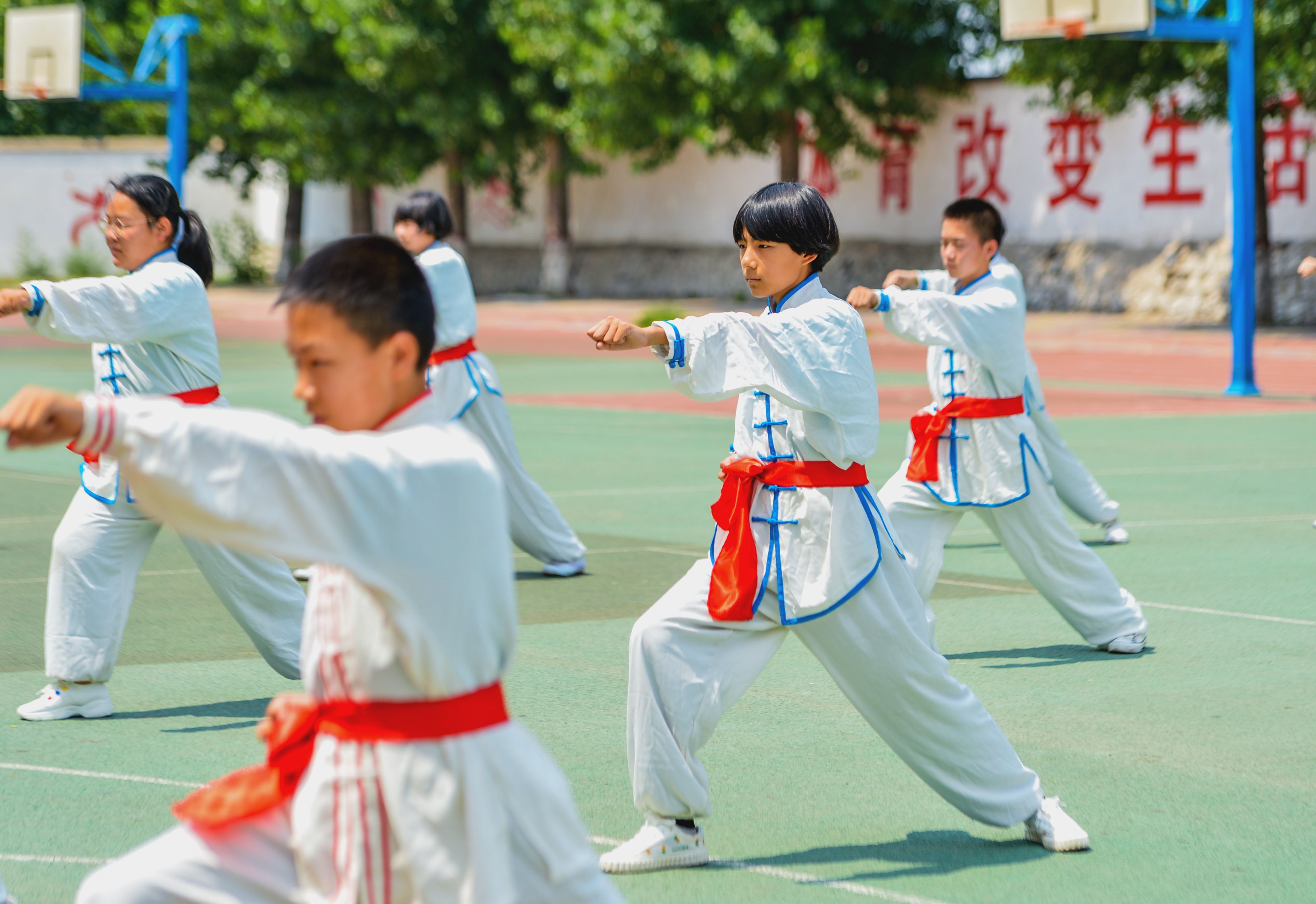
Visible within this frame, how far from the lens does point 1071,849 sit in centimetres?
414

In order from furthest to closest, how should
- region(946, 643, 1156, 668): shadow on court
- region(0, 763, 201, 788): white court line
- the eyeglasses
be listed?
region(946, 643, 1156, 668): shadow on court < the eyeglasses < region(0, 763, 201, 788): white court line

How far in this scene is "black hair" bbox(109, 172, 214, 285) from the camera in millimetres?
5559

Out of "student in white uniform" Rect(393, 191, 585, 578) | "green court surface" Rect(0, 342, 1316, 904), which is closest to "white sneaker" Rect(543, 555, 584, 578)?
"student in white uniform" Rect(393, 191, 585, 578)

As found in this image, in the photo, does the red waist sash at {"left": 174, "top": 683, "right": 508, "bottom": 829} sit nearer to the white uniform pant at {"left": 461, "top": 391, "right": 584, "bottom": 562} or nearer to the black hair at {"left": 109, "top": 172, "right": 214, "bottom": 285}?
the black hair at {"left": 109, "top": 172, "right": 214, "bottom": 285}

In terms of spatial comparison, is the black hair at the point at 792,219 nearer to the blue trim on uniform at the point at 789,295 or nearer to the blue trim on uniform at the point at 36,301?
the blue trim on uniform at the point at 789,295

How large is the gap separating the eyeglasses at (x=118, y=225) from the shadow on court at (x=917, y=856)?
284 centimetres

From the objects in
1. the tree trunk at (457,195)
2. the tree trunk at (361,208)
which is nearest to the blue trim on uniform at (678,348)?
the tree trunk at (457,195)

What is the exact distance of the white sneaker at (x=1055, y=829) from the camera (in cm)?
413

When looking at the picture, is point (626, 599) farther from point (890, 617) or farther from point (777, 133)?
point (777, 133)

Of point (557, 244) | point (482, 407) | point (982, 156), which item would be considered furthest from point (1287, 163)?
point (482, 407)

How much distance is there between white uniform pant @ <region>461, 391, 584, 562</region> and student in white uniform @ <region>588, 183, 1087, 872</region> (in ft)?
12.8

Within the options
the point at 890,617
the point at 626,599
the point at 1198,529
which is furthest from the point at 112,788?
the point at 1198,529

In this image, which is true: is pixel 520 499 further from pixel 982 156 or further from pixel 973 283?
pixel 982 156

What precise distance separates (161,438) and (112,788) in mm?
2676
